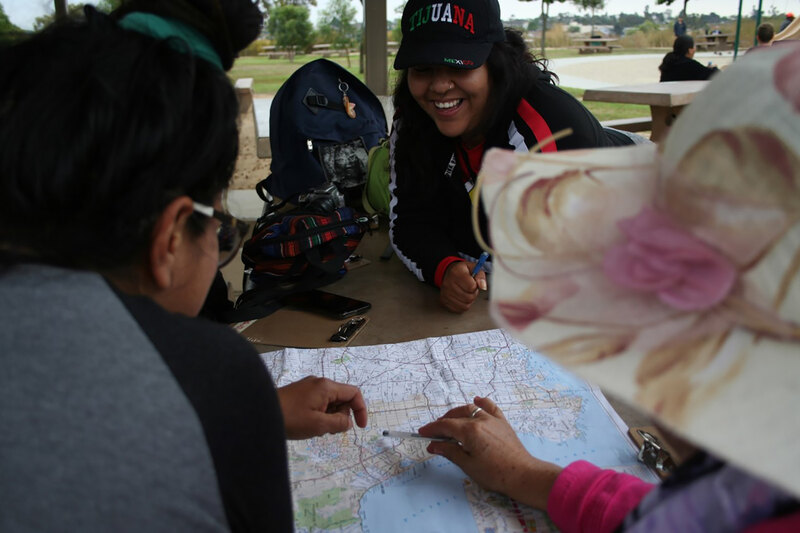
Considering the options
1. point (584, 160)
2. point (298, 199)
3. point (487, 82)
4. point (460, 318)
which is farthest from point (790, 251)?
point (298, 199)

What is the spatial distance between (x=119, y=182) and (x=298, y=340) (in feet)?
2.56

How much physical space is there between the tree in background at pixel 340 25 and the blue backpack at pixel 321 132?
12.5 feet

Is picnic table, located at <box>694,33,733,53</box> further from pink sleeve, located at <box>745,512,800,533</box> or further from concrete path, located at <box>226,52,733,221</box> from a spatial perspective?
pink sleeve, located at <box>745,512,800,533</box>

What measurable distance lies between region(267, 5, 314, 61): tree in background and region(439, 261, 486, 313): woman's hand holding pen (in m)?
5.71

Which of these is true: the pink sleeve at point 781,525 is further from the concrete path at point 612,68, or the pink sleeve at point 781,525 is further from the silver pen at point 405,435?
the concrete path at point 612,68

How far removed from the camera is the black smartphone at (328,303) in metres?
1.45

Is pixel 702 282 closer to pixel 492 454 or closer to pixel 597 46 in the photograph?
pixel 492 454

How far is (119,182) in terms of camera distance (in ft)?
1.97

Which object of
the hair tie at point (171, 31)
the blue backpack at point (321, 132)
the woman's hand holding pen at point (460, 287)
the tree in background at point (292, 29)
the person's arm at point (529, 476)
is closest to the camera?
the hair tie at point (171, 31)

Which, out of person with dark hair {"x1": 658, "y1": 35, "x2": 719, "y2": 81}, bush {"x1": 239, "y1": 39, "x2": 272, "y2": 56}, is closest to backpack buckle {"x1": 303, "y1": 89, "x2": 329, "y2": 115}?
bush {"x1": 239, "y1": 39, "x2": 272, "y2": 56}

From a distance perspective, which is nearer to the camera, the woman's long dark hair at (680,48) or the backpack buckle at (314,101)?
the backpack buckle at (314,101)

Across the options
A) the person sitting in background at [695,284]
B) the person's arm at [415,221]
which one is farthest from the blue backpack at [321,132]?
the person sitting in background at [695,284]

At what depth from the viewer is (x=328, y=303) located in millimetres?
1488

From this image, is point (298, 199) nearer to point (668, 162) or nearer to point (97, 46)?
point (97, 46)
